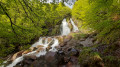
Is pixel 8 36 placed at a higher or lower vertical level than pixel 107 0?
lower

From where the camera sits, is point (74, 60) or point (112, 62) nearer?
point (112, 62)

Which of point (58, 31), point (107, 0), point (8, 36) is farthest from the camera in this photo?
point (58, 31)

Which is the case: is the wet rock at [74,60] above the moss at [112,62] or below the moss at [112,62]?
below

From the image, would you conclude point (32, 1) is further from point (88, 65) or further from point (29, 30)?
point (88, 65)

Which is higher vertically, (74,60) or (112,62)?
(112,62)

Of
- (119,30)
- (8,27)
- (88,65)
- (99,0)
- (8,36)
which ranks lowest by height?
(88,65)

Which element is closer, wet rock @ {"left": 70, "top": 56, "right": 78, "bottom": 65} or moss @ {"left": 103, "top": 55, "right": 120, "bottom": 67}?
moss @ {"left": 103, "top": 55, "right": 120, "bottom": 67}

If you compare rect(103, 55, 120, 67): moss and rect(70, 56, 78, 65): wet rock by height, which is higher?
rect(103, 55, 120, 67): moss

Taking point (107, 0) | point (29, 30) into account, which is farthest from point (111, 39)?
point (29, 30)

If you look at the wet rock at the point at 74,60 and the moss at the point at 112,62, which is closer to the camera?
the moss at the point at 112,62

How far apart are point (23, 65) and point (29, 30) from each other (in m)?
4.93

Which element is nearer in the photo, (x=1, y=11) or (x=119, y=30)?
(x=1, y=11)

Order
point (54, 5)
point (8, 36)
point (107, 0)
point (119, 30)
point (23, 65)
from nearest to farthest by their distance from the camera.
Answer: point (107, 0)
point (8, 36)
point (54, 5)
point (119, 30)
point (23, 65)

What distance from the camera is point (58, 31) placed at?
1925 centimetres
